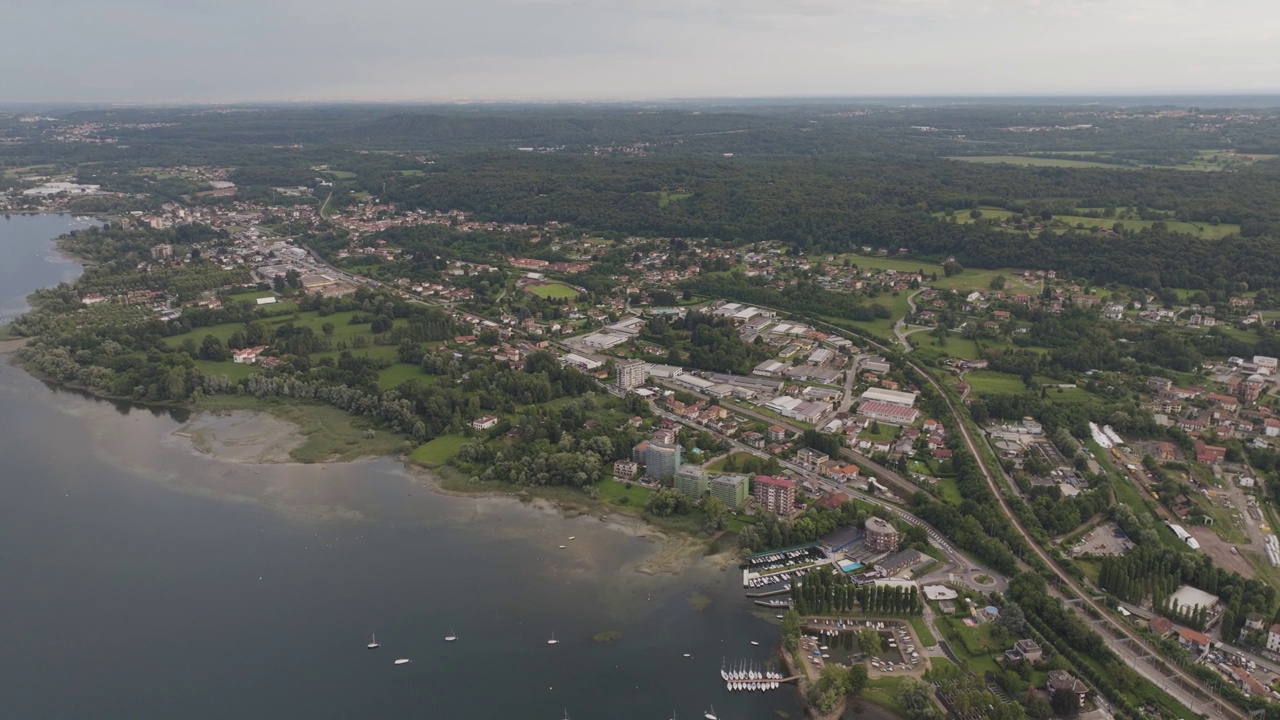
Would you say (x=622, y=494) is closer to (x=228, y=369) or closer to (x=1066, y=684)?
(x=1066, y=684)

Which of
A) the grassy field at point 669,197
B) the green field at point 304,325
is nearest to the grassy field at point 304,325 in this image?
the green field at point 304,325

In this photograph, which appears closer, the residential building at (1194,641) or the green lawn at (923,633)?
the residential building at (1194,641)

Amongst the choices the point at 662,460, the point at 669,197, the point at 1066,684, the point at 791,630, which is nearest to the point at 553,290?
the point at 669,197

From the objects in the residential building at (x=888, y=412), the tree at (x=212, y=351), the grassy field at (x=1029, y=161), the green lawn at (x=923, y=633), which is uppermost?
the grassy field at (x=1029, y=161)

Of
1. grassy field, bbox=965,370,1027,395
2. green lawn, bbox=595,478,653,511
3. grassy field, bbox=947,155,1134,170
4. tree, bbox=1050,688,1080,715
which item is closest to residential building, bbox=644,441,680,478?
green lawn, bbox=595,478,653,511

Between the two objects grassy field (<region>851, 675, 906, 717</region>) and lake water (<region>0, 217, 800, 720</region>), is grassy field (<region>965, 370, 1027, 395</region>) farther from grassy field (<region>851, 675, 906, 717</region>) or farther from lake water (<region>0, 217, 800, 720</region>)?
grassy field (<region>851, 675, 906, 717</region>)

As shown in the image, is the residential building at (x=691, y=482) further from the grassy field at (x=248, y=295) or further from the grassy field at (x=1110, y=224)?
the grassy field at (x=248, y=295)

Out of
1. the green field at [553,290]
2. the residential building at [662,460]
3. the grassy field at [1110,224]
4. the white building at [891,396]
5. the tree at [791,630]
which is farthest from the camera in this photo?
the grassy field at [1110,224]
